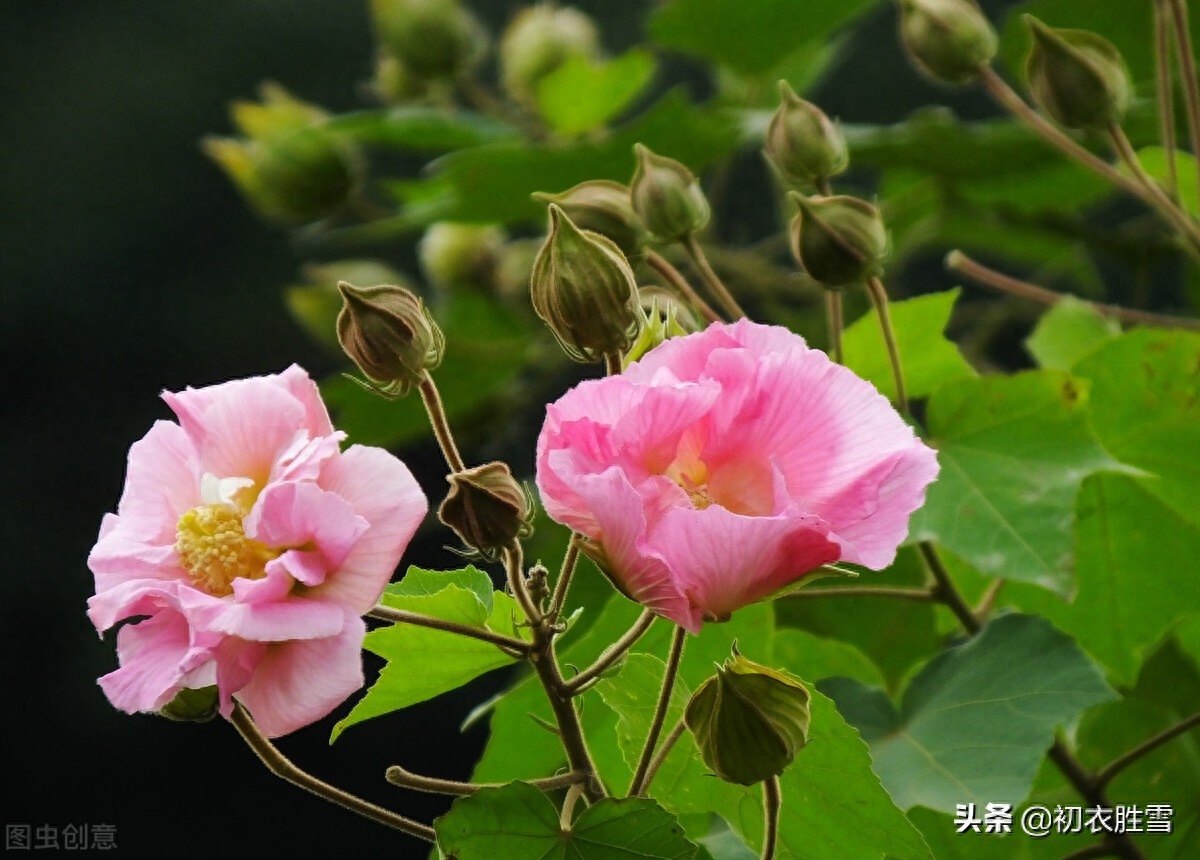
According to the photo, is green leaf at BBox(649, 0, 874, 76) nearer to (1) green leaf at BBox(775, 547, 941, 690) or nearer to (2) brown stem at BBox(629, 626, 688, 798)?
(1) green leaf at BBox(775, 547, 941, 690)

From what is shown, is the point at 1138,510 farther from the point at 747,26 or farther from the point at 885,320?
the point at 747,26

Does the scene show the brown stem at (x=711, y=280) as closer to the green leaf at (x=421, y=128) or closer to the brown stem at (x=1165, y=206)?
the brown stem at (x=1165, y=206)

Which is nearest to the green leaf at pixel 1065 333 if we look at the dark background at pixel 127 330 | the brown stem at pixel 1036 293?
the brown stem at pixel 1036 293

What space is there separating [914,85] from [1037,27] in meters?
0.67

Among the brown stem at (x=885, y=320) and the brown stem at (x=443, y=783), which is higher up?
the brown stem at (x=885, y=320)

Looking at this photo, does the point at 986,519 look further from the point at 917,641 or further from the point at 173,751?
the point at 173,751

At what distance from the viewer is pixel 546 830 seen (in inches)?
10.5

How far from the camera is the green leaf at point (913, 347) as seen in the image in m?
0.41

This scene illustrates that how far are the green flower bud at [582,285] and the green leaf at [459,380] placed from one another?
0.38 meters

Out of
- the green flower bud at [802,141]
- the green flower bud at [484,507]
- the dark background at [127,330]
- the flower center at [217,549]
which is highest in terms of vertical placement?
the green flower bud at [802,141]

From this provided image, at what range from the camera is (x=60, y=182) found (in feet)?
4.55

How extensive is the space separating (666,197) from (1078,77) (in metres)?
0.14

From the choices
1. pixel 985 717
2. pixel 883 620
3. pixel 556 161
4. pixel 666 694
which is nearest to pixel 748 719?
pixel 666 694

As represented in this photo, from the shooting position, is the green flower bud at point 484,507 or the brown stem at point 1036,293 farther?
the brown stem at point 1036,293
